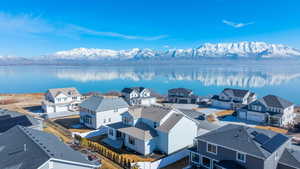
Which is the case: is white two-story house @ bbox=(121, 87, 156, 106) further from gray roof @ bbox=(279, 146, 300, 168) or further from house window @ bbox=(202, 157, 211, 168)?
gray roof @ bbox=(279, 146, 300, 168)

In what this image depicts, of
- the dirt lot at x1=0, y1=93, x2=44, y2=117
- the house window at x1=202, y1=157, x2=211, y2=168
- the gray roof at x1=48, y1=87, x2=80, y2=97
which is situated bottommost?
the house window at x1=202, y1=157, x2=211, y2=168

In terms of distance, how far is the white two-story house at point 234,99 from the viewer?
44.8 meters

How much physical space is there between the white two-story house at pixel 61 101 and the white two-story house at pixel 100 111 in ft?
37.4

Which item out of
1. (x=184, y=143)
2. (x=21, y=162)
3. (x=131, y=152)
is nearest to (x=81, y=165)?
(x=21, y=162)

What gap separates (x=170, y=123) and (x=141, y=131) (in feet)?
11.7

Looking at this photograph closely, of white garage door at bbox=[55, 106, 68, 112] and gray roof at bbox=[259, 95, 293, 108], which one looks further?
white garage door at bbox=[55, 106, 68, 112]

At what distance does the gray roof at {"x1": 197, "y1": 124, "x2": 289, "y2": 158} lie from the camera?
48.4ft

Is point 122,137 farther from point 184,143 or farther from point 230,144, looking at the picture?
point 230,144

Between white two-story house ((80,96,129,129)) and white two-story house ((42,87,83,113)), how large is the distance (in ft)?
37.4

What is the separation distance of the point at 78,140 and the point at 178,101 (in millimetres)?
34938

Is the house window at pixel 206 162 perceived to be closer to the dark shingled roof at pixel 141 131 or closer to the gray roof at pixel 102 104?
the dark shingled roof at pixel 141 131

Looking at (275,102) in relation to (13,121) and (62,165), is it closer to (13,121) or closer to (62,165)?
(62,165)

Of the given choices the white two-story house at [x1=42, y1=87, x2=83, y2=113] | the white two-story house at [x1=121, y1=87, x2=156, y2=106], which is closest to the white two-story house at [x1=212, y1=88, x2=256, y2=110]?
the white two-story house at [x1=121, y1=87, x2=156, y2=106]

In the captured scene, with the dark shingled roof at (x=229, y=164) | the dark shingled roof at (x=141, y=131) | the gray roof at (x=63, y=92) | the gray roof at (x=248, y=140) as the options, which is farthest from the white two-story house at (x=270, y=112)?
the gray roof at (x=63, y=92)
